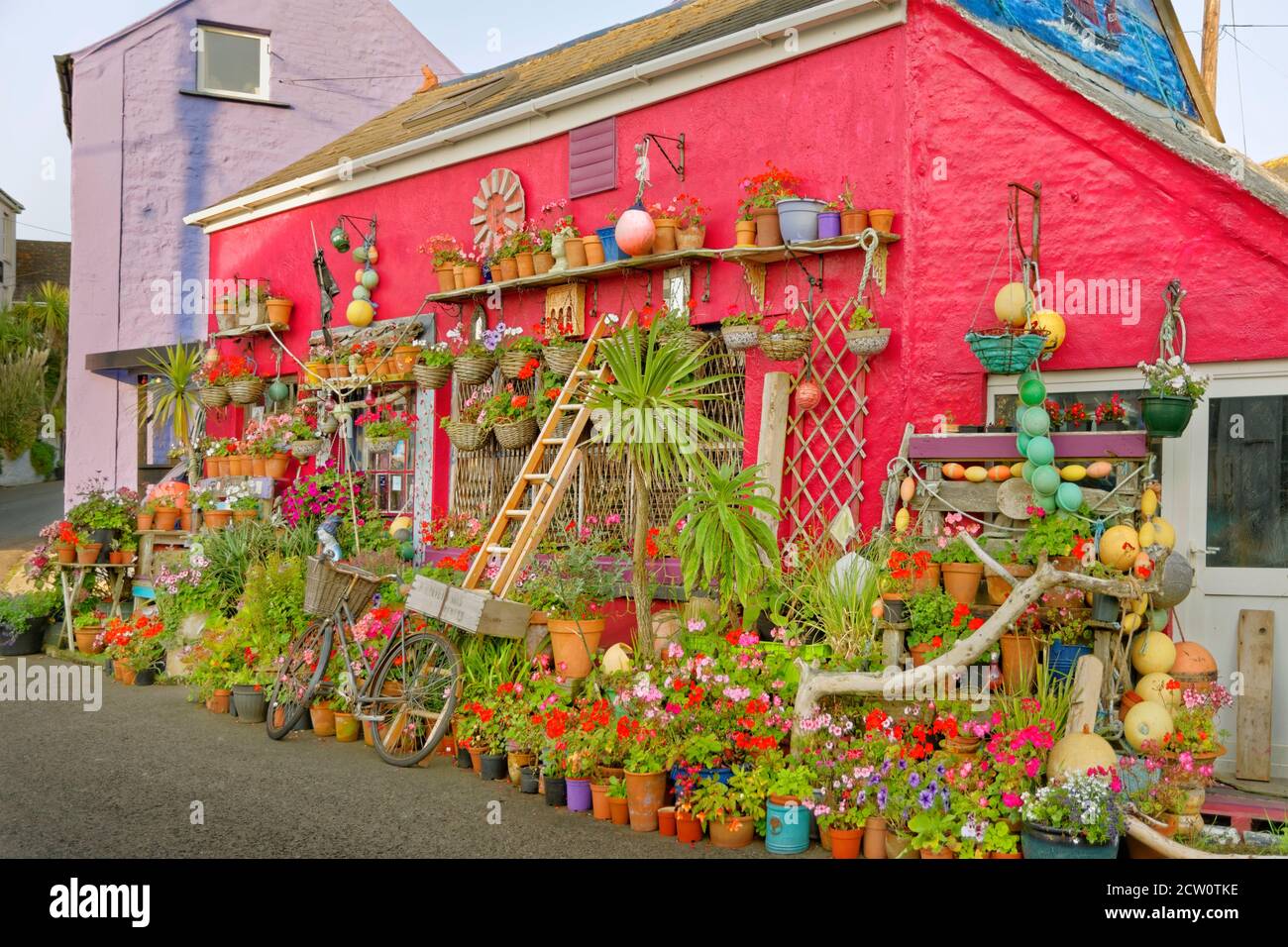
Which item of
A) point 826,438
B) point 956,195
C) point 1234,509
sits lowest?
point 1234,509

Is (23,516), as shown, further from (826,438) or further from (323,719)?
(826,438)

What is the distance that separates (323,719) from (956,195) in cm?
566

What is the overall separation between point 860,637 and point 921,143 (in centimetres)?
339

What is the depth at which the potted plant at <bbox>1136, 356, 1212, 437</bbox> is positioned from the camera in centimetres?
612

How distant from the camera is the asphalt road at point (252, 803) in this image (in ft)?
18.4

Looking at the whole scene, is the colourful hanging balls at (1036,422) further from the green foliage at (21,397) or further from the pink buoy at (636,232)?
the green foliage at (21,397)

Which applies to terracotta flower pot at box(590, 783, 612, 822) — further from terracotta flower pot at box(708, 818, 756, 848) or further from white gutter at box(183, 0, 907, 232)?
white gutter at box(183, 0, 907, 232)

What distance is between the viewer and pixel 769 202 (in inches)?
319

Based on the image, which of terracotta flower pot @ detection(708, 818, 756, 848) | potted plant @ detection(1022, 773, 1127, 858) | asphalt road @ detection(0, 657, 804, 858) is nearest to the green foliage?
asphalt road @ detection(0, 657, 804, 858)

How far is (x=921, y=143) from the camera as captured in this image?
755 centimetres

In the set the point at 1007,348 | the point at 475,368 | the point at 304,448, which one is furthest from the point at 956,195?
the point at 304,448

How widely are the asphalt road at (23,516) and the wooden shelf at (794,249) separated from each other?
472 inches

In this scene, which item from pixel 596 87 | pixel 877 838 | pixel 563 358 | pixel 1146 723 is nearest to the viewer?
pixel 877 838
